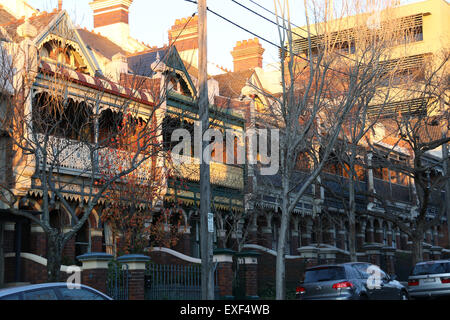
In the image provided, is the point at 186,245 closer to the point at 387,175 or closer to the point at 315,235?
the point at 315,235

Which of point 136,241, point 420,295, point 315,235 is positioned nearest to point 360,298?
point 420,295

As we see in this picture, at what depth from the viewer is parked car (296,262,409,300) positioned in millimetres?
16062

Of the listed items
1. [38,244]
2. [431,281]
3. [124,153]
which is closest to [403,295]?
[431,281]

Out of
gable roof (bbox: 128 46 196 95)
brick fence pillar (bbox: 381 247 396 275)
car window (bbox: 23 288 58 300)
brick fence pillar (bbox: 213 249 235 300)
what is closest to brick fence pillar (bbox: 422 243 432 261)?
brick fence pillar (bbox: 381 247 396 275)

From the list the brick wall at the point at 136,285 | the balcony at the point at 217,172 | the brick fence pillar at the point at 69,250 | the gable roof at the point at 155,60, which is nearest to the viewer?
the brick wall at the point at 136,285

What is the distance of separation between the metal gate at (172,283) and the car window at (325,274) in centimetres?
336

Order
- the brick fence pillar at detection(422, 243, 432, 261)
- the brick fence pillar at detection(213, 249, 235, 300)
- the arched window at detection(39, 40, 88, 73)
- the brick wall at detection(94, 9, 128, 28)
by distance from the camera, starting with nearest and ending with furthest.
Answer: the brick fence pillar at detection(213, 249, 235, 300) → the arched window at detection(39, 40, 88, 73) → the brick wall at detection(94, 9, 128, 28) → the brick fence pillar at detection(422, 243, 432, 261)

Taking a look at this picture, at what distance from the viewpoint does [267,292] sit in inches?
967

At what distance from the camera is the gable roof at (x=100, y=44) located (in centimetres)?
3091

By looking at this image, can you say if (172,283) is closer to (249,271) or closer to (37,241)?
(249,271)

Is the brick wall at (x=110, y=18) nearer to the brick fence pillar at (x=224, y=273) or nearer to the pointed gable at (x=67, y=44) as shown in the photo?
the pointed gable at (x=67, y=44)

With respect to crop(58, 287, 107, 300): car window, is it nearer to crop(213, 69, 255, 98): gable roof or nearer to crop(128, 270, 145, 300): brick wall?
crop(128, 270, 145, 300): brick wall

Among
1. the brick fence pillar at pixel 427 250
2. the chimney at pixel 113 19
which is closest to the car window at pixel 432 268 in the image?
the brick fence pillar at pixel 427 250

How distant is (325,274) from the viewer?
16734 mm
